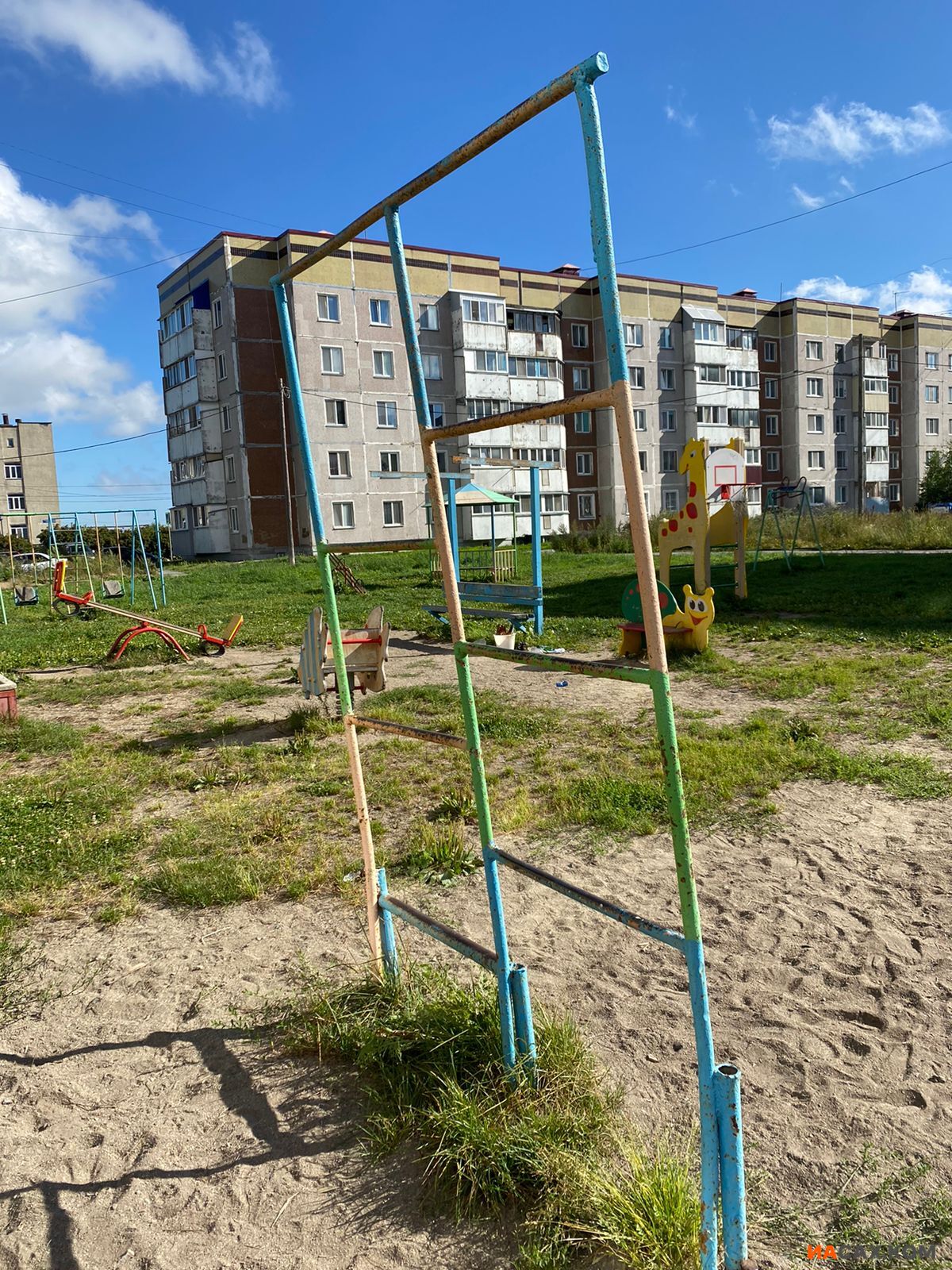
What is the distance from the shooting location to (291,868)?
13.3 ft

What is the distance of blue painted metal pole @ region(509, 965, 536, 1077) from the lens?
2250mm

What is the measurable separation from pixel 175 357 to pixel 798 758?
4152cm

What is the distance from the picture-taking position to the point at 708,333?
4912cm

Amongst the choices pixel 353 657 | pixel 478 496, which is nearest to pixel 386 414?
pixel 478 496

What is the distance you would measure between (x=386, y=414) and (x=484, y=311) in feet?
23.4

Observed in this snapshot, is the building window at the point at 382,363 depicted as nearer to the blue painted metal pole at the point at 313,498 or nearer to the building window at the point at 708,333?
the building window at the point at 708,333

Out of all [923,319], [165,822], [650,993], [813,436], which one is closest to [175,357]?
[813,436]

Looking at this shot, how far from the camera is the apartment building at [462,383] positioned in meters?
38.0

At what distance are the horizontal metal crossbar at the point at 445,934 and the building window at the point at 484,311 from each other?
1623 inches

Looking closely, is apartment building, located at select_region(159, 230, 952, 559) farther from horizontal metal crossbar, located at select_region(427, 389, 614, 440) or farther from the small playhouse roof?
horizontal metal crossbar, located at select_region(427, 389, 614, 440)

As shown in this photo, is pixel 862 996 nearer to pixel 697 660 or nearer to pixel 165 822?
pixel 165 822

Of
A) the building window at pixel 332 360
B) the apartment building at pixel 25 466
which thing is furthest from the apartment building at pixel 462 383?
the apartment building at pixel 25 466

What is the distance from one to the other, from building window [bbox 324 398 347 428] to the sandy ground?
36.3m

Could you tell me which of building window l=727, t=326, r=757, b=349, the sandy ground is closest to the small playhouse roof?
the sandy ground
